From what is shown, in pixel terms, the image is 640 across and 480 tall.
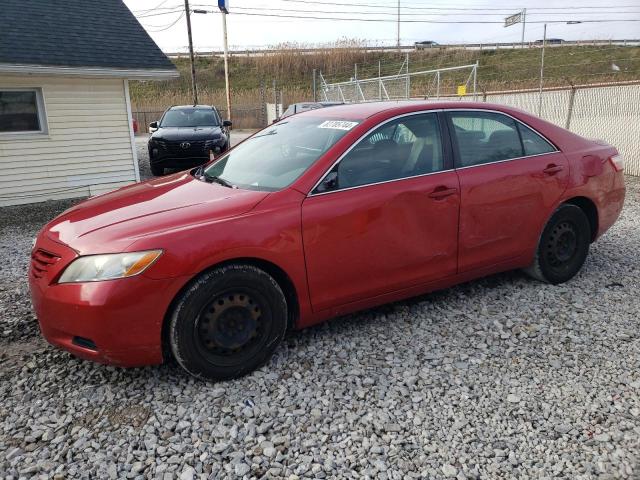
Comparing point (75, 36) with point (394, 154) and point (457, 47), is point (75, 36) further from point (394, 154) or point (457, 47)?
point (457, 47)

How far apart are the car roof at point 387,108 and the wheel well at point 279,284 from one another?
4.24ft

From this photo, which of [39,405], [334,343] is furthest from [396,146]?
[39,405]

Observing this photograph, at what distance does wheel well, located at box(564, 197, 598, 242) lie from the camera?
444cm

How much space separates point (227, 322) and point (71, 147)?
8.31 metres

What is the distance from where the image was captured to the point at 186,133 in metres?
11.4

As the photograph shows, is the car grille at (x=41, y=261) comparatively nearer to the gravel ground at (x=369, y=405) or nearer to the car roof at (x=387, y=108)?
the gravel ground at (x=369, y=405)

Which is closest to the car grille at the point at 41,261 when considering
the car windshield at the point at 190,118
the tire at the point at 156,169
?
the tire at the point at 156,169

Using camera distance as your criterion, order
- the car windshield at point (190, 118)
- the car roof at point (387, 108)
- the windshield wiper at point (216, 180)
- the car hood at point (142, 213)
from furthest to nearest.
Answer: the car windshield at point (190, 118) < the car roof at point (387, 108) < the windshield wiper at point (216, 180) < the car hood at point (142, 213)

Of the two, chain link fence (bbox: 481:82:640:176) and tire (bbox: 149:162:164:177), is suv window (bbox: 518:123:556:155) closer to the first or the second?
chain link fence (bbox: 481:82:640:176)

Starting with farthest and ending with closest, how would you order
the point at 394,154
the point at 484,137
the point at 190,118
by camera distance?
→ the point at 190,118, the point at 484,137, the point at 394,154

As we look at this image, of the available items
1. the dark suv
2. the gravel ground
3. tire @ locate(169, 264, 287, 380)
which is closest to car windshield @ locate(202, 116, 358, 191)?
tire @ locate(169, 264, 287, 380)

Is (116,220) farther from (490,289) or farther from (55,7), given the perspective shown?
(55,7)

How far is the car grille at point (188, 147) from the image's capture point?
437 inches

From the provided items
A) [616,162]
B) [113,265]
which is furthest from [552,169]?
[113,265]
